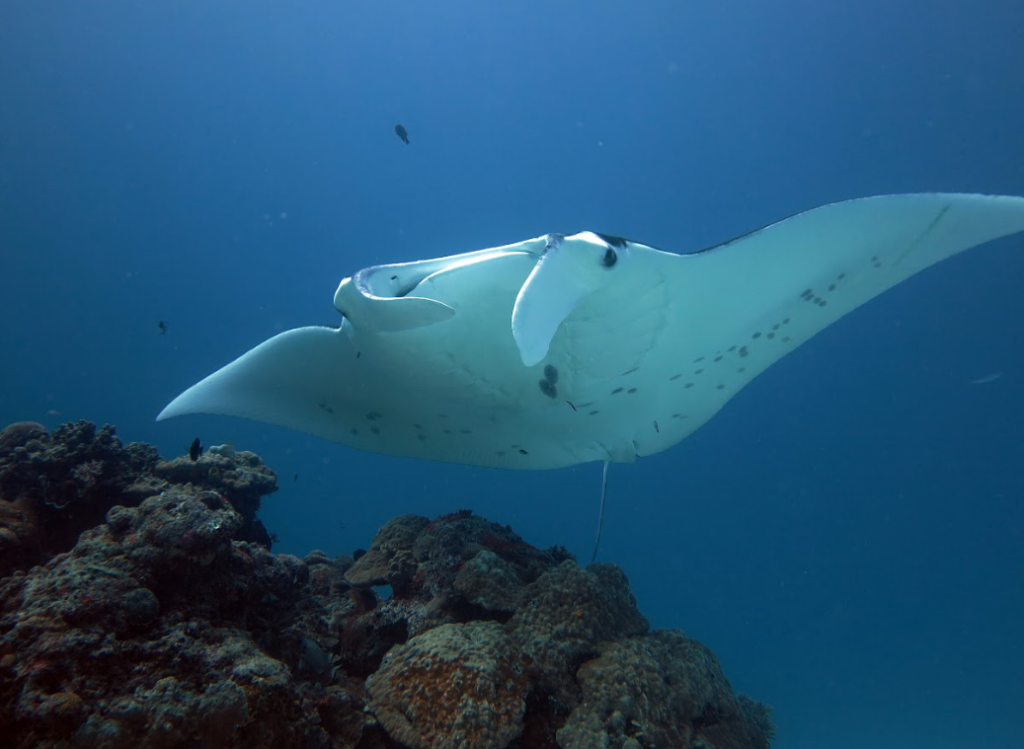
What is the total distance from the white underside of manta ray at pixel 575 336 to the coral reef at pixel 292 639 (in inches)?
38.8

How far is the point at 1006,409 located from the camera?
31.7 metres

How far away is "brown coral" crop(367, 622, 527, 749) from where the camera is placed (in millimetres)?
2574

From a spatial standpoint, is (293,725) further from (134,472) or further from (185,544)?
(134,472)

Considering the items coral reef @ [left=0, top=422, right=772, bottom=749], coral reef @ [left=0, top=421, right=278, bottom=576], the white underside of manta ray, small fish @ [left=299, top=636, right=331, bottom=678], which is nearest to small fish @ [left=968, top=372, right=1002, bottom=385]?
the white underside of manta ray

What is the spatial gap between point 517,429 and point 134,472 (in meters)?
3.44

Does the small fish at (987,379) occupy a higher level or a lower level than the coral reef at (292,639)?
higher

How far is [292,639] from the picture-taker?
2801mm

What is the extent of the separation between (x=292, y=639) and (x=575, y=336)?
2.49m

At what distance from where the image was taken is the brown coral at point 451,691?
2.57 meters

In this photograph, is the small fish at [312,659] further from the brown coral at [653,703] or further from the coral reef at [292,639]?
the brown coral at [653,703]

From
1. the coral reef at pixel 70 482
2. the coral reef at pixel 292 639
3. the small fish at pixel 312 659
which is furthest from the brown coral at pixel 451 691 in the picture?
the coral reef at pixel 70 482

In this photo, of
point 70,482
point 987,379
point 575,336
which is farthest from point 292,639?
point 987,379

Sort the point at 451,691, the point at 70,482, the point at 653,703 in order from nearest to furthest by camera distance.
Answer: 1. the point at 451,691
2. the point at 653,703
3. the point at 70,482

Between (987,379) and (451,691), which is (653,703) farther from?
(987,379)
